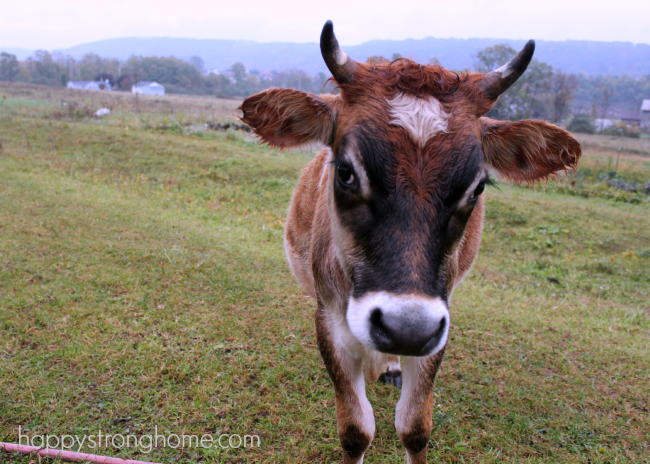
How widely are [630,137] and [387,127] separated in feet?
156

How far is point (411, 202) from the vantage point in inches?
84.0

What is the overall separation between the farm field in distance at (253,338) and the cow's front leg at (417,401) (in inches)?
21.9

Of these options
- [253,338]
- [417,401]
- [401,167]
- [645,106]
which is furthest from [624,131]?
[401,167]

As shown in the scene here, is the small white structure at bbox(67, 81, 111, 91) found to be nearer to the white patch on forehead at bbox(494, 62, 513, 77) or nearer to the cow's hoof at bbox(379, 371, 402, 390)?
the cow's hoof at bbox(379, 371, 402, 390)

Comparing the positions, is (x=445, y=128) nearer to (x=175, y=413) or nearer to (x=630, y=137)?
(x=175, y=413)

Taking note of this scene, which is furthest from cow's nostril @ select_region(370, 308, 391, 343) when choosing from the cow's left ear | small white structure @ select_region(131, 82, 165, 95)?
small white structure @ select_region(131, 82, 165, 95)

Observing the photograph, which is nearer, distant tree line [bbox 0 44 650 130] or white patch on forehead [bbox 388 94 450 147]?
white patch on forehead [bbox 388 94 450 147]

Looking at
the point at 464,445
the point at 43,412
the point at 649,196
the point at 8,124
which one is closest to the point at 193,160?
the point at 8,124

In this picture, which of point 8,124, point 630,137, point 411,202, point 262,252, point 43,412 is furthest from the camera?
point 630,137

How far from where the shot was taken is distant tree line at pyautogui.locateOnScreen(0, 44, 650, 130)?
3481 centimetres

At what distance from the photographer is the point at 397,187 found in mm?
2156

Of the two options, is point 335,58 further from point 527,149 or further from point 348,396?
point 348,396

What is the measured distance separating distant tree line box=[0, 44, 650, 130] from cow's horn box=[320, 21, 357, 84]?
76.7 ft

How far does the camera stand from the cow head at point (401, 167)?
2043mm
